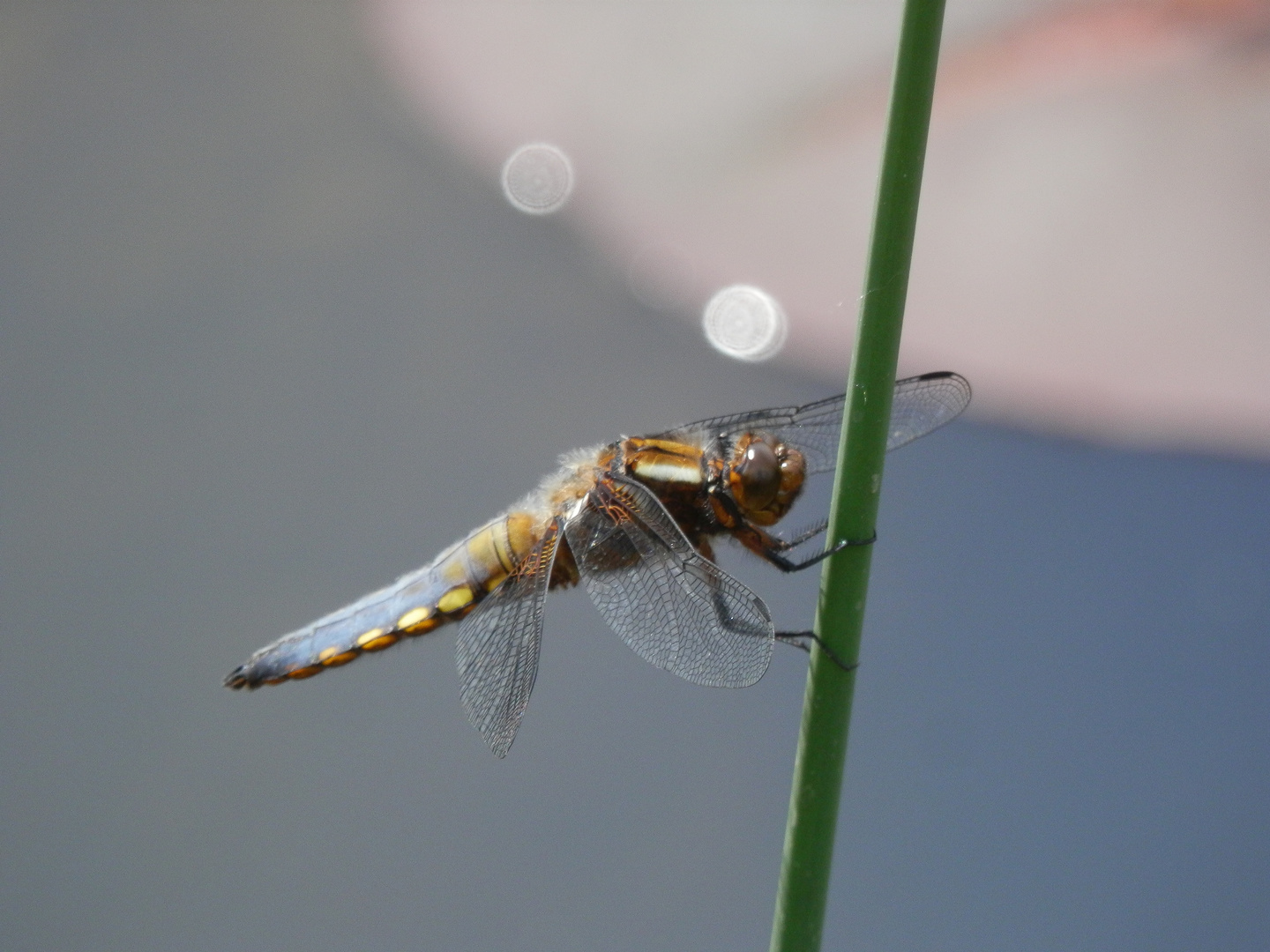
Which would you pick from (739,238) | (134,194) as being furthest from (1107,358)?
(134,194)

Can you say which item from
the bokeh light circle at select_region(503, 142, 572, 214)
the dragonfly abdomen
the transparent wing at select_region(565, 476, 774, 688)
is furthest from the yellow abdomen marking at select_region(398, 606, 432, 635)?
the bokeh light circle at select_region(503, 142, 572, 214)

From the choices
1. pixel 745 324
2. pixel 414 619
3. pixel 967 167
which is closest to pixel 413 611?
pixel 414 619

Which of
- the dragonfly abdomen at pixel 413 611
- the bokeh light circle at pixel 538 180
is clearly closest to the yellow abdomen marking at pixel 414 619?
the dragonfly abdomen at pixel 413 611

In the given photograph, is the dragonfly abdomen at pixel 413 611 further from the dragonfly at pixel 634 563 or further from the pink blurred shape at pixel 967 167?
the pink blurred shape at pixel 967 167

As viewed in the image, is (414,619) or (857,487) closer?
(857,487)

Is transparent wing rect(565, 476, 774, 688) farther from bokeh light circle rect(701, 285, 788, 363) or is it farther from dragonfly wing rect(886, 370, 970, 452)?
bokeh light circle rect(701, 285, 788, 363)

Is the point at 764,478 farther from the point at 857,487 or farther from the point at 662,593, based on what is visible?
the point at 857,487
